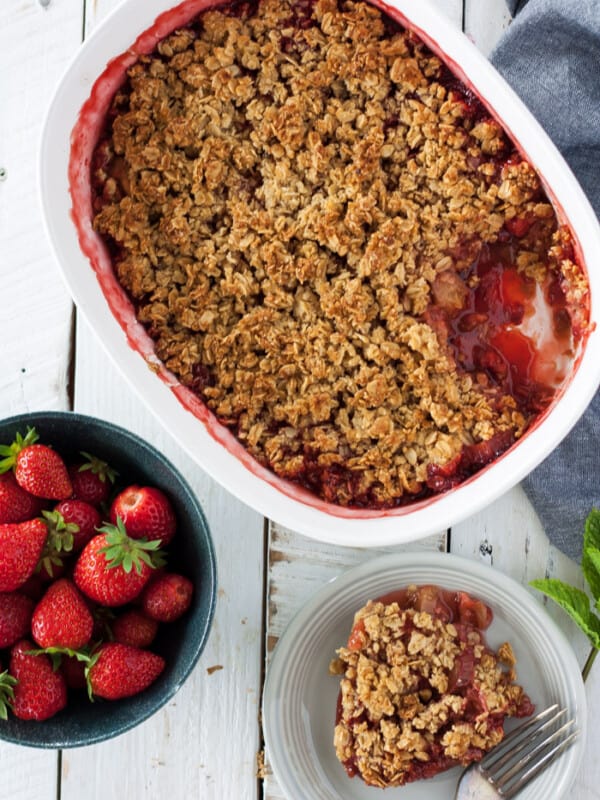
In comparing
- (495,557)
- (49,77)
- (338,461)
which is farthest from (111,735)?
(49,77)

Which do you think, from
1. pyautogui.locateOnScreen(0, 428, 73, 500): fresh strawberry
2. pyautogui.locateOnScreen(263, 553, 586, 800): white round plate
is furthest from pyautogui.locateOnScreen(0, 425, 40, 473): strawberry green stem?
pyautogui.locateOnScreen(263, 553, 586, 800): white round plate

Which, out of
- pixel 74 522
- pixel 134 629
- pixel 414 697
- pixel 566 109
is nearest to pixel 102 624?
pixel 134 629

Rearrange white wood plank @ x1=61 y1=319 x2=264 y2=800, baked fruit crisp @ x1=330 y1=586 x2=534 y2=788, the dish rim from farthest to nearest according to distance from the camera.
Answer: white wood plank @ x1=61 y1=319 x2=264 y2=800 < baked fruit crisp @ x1=330 y1=586 x2=534 y2=788 < the dish rim

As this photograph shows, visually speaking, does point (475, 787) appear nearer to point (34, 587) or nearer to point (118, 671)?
point (118, 671)

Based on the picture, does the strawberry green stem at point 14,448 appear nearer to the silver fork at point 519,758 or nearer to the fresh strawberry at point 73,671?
the fresh strawberry at point 73,671

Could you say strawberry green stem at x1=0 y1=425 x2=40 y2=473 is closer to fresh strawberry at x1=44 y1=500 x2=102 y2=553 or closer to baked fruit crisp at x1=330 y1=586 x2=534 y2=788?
fresh strawberry at x1=44 y1=500 x2=102 y2=553

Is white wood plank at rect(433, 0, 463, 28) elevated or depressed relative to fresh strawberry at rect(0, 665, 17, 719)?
elevated

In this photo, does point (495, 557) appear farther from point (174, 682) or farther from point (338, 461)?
point (174, 682)

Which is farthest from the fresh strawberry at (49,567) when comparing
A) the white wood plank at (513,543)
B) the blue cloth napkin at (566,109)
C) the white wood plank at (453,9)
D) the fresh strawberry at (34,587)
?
the white wood plank at (453,9)
